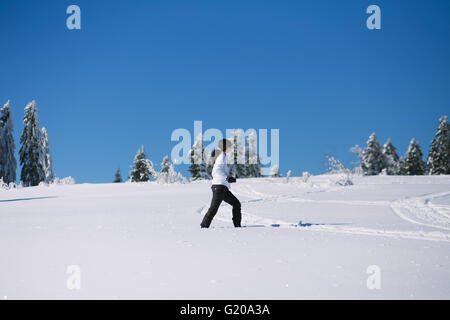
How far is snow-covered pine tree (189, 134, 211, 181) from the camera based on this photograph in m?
50.4

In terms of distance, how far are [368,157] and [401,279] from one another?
5111cm

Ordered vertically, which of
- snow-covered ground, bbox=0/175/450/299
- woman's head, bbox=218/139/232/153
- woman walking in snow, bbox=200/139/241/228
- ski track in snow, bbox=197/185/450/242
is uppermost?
woman's head, bbox=218/139/232/153

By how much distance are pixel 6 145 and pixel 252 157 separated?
30.2m

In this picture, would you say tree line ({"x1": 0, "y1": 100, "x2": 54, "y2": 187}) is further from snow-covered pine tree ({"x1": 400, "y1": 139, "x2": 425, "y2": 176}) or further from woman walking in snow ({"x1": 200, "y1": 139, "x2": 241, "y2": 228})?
snow-covered pine tree ({"x1": 400, "y1": 139, "x2": 425, "y2": 176})

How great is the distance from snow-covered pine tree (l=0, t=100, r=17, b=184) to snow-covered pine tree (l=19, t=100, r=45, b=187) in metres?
1.50

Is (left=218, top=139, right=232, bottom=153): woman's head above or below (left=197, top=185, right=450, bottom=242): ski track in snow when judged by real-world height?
above

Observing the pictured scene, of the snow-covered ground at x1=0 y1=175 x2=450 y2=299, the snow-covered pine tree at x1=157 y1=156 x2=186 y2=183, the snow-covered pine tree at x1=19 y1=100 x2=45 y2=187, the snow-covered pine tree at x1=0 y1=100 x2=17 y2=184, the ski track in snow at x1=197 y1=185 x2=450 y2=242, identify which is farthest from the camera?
the snow-covered pine tree at x1=19 y1=100 x2=45 y2=187

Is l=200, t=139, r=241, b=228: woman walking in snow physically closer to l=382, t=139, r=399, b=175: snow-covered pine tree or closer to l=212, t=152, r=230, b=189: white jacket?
l=212, t=152, r=230, b=189: white jacket

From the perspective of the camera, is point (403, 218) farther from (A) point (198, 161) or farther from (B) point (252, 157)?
(B) point (252, 157)

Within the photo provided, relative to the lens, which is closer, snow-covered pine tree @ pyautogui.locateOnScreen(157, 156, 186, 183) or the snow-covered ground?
the snow-covered ground

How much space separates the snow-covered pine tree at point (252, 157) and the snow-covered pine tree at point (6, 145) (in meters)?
28.6

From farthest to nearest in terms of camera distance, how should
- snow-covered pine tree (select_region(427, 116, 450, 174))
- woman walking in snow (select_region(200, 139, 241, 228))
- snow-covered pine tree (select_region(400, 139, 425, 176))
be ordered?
snow-covered pine tree (select_region(400, 139, 425, 176)), snow-covered pine tree (select_region(427, 116, 450, 174)), woman walking in snow (select_region(200, 139, 241, 228))

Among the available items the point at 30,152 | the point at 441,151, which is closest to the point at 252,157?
the point at 441,151

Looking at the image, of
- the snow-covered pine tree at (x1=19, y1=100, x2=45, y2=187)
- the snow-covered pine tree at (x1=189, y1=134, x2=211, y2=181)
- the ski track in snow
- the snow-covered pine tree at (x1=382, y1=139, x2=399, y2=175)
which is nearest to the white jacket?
the ski track in snow
